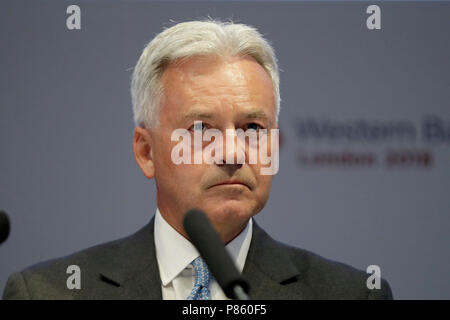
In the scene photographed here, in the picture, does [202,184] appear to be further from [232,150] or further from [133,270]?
[133,270]

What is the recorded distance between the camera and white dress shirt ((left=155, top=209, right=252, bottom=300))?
220 centimetres

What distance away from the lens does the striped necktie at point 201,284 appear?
2132 millimetres

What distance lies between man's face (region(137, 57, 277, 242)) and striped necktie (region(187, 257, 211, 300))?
14cm

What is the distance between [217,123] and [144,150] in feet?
1.17

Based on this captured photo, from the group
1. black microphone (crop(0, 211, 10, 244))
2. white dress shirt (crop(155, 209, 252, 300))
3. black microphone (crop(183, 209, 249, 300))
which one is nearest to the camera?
black microphone (crop(183, 209, 249, 300))

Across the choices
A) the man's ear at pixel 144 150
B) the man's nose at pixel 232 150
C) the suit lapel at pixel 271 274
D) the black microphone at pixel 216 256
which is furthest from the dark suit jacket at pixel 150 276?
the black microphone at pixel 216 256

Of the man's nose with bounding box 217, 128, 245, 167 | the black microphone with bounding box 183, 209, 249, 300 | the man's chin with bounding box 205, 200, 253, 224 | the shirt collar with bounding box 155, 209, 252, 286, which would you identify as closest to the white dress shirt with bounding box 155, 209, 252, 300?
the shirt collar with bounding box 155, 209, 252, 286

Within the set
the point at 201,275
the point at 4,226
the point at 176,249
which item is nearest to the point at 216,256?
the point at 4,226

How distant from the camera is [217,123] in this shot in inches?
84.9

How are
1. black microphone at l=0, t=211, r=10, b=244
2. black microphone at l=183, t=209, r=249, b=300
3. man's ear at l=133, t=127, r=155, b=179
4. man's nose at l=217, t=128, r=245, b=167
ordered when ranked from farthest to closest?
man's ear at l=133, t=127, r=155, b=179, man's nose at l=217, t=128, r=245, b=167, black microphone at l=0, t=211, r=10, b=244, black microphone at l=183, t=209, r=249, b=300

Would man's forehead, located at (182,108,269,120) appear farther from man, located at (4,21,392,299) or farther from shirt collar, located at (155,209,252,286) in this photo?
shirt collar, located at (155,209,252,286)

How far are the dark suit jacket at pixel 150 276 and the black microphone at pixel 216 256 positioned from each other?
590 millimetres

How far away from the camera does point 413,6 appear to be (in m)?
2.73
